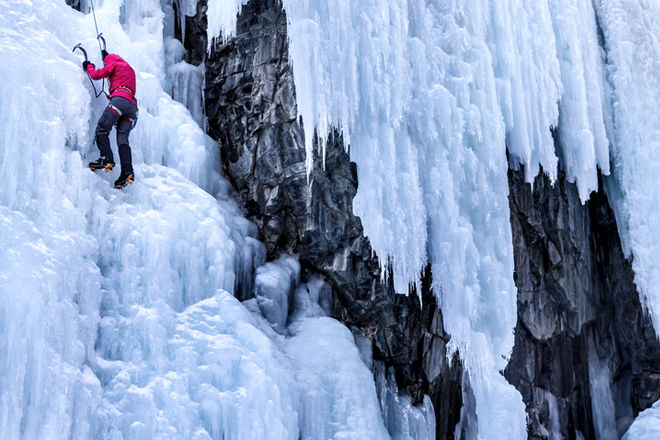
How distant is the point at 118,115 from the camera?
613 centimetres

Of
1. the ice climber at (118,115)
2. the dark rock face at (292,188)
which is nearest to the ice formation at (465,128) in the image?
the dark rock face at (292,188)

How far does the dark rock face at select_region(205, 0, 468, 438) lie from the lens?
7582 mm

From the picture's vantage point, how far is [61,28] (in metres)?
6.84

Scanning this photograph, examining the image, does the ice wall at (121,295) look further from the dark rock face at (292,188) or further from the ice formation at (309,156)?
the dark rock face at (292,188)

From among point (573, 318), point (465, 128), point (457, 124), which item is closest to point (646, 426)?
point (573, 318)

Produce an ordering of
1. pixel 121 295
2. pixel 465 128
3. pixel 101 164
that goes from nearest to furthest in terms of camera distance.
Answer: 1. pixel 121 295
2. pixel 101 164
3. pixel 465 128

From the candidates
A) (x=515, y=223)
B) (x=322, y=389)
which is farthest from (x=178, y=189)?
(x=515, y=223)

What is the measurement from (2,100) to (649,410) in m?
9.88

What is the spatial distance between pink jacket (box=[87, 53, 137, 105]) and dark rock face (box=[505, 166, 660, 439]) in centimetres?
558

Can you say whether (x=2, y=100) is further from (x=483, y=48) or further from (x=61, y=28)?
(x=483, y=48)

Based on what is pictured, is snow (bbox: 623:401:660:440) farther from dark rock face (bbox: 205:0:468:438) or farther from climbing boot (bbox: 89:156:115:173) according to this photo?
climbing boot (bbox: 89:156:115:173)

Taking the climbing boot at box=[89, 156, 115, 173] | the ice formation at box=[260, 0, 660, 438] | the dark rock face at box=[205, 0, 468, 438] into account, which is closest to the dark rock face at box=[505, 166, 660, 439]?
the ice formation at box=[260, 0, 660, 438]

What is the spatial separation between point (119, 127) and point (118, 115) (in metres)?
0.12

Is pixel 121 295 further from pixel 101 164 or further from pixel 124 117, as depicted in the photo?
pixel 124 117
